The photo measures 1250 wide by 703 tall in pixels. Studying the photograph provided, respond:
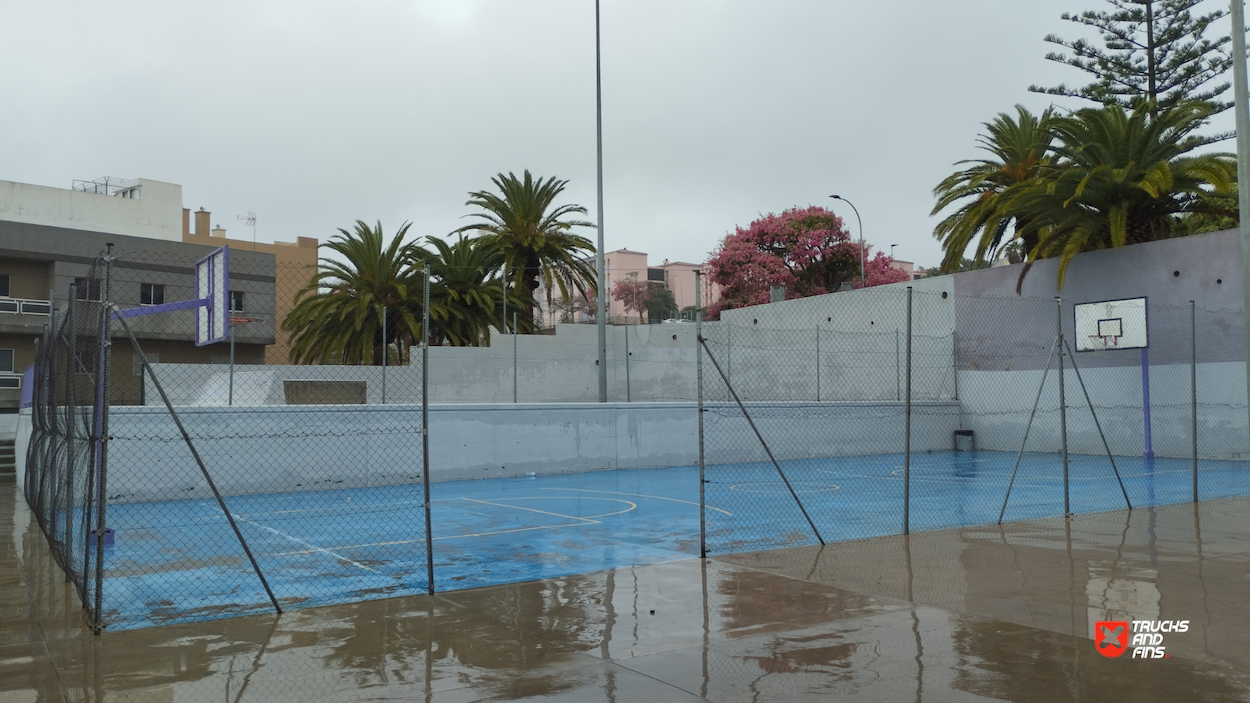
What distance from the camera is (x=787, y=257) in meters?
46.0

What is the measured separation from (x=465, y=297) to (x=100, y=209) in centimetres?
2258

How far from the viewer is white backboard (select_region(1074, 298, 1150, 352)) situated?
2188cm

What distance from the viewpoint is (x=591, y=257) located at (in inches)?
1483

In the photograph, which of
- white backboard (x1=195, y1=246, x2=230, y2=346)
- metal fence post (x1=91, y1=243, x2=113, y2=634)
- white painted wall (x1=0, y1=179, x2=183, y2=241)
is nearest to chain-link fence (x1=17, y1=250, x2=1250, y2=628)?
metal fence post (x1=91, y1=243, x2=113, y2=634)

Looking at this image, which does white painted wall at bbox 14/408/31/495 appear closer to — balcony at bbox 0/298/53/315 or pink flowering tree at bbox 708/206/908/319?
balcony at bbox 0/298/53/315

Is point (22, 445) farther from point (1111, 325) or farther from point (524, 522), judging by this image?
point (1111, 325)

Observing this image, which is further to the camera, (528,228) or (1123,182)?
(528,228)

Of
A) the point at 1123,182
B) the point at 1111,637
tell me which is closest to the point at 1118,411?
the point at 1123,182

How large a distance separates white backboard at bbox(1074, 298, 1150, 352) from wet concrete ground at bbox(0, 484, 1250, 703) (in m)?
14.2

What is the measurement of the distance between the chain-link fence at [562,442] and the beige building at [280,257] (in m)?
6.97

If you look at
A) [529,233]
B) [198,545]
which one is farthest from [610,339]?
[198,545]

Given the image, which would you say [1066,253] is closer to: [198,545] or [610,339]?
[610,339]

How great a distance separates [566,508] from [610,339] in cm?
1673

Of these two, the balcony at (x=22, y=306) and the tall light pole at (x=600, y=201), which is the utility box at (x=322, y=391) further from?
the balcony at (x=22, y=306)
